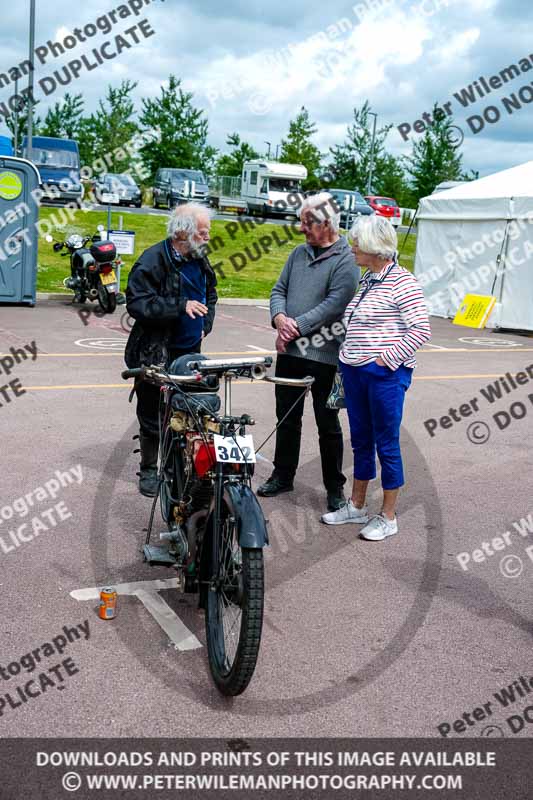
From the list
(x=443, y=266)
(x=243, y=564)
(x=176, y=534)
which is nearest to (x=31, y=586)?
(x=176, y=534)

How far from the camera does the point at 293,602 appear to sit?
443cm

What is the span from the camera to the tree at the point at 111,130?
44.9m

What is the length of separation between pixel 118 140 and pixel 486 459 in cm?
4091

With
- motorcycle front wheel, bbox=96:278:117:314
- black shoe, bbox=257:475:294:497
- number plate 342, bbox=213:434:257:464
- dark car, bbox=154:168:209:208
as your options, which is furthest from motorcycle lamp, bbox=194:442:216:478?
dark car, bbox=154:168:209:208

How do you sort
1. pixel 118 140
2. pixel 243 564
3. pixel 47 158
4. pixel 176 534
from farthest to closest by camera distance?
pixel 118 140
pixel 47 158
pixel 176 534
pixel 243 564

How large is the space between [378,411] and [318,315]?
2.70 feet

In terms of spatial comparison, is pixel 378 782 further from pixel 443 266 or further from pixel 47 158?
pixel 47 158

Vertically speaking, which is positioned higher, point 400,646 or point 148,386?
point 148,386

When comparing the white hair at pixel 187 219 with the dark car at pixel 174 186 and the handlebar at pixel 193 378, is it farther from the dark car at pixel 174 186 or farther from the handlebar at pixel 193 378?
the dark car at pixel 174 186

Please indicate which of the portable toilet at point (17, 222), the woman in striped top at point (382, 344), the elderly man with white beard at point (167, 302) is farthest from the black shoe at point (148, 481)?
the portable toilet at point (17, 222)

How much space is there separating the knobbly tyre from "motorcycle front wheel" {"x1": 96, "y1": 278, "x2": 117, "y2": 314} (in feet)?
36.8

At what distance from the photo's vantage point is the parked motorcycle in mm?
15234

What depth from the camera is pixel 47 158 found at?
32.0 metres

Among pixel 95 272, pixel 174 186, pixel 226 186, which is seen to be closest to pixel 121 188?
pixel 174 186
